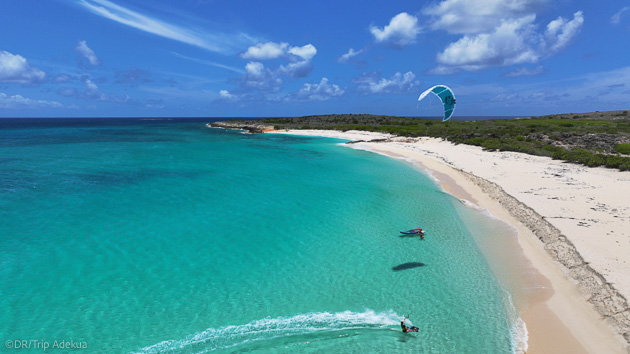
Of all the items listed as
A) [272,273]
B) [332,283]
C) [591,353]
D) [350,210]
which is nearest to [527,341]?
[591,353]

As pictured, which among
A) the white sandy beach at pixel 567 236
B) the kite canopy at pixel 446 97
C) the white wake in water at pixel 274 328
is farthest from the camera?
the kite canopy at pixel 446 97

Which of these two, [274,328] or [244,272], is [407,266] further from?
[244,272]

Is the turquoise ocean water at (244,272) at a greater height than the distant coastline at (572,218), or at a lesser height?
lesser

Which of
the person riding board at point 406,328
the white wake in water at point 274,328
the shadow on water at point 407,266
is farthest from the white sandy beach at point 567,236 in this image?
the white wake in water at point 274,328

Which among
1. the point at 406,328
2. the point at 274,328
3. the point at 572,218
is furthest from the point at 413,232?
the point at 274,328

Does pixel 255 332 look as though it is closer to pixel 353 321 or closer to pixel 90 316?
pixel 353 321

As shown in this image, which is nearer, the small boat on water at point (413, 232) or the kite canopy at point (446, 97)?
the small boat on water at point (413, 232)

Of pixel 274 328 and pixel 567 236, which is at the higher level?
pixel 567 236

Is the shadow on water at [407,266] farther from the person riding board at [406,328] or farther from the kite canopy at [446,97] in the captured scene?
the kite canopy at [446,97]
